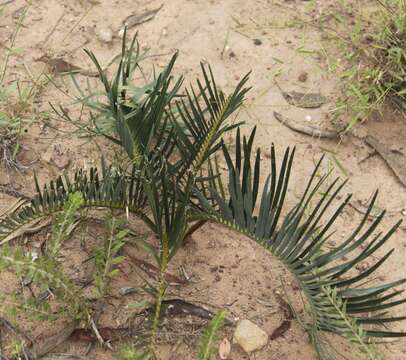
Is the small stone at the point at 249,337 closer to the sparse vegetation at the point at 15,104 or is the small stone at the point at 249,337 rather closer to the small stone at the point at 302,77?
the sparse vegetation at the point at 15,104

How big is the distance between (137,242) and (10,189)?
56 cm

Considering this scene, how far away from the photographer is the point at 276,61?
2.88m

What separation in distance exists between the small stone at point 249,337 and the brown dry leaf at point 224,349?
0.03 m

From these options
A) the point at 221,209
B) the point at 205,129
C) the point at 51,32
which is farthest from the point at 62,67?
the point at 221,209

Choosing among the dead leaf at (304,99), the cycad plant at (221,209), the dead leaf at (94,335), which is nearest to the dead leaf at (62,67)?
the cycad plant at (221,209)

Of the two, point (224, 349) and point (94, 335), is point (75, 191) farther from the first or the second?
point (224, 349)

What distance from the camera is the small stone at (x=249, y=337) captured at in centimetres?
204

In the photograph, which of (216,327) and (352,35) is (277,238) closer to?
(216,327)

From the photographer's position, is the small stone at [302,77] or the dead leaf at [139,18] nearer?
the small stone at [302,77]

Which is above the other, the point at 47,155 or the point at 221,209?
the point at 221,209

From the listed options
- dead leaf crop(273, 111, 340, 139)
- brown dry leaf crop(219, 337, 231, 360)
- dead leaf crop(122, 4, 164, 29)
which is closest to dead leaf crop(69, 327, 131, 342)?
brown dry leaf crop(219, 337, 231, 360)

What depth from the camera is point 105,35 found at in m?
2.95

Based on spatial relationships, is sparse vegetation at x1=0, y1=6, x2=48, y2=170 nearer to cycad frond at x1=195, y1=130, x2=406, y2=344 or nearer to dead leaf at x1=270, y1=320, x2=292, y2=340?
cycad frond at x1=195, y1=130, x2=406, y2=344

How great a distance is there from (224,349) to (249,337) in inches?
3.2
